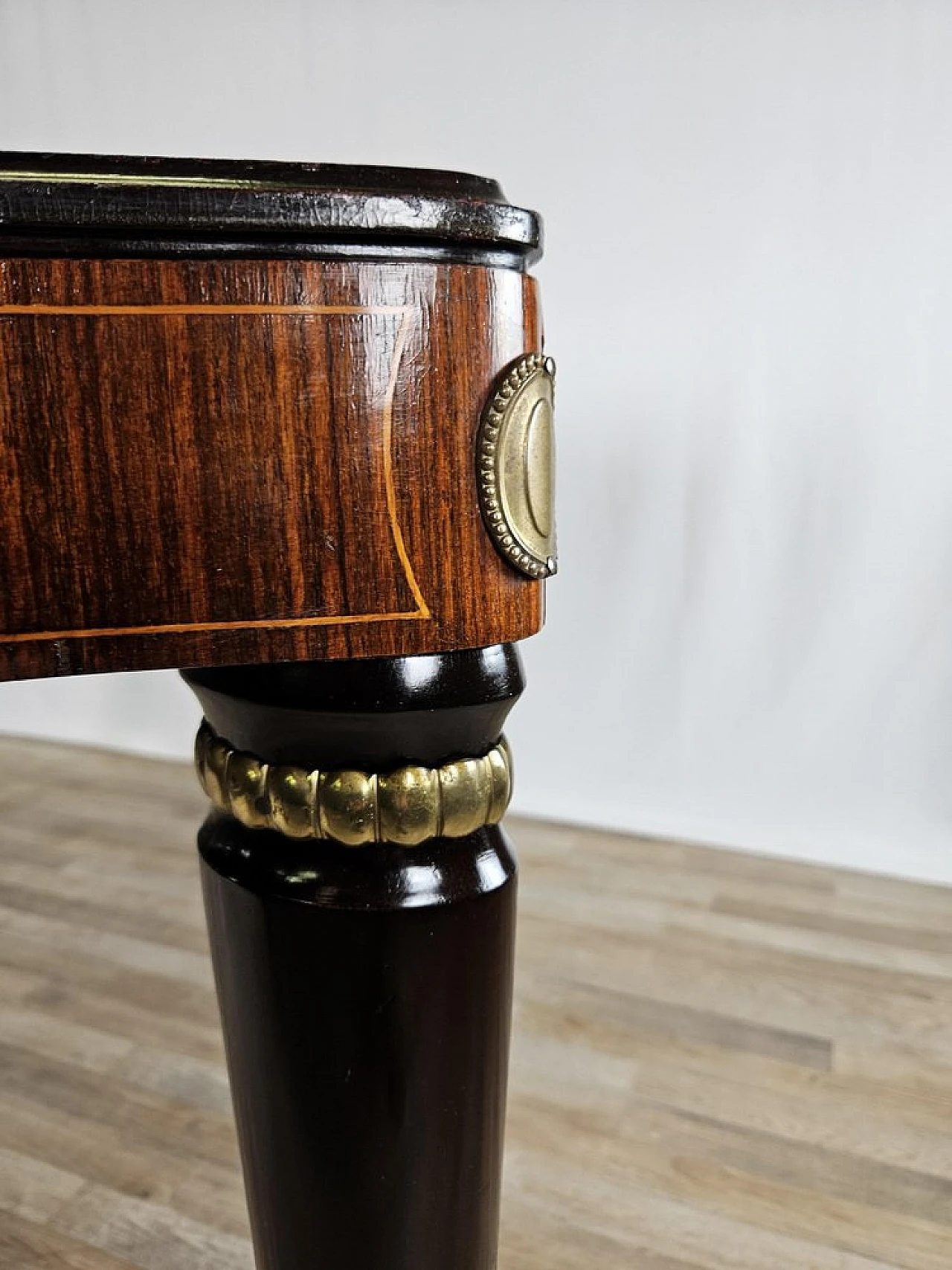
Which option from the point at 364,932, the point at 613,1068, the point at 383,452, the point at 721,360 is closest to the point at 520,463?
the point at 383,452

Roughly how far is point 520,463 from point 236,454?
12 cm

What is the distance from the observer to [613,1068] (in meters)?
1.26

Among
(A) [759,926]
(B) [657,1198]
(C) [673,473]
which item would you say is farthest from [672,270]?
(B) [657,1198]

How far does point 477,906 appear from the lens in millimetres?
524

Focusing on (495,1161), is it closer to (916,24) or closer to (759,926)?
(759,926)

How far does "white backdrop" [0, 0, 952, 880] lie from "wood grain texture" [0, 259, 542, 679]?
149cm

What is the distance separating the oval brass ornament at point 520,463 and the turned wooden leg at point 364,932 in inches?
2.3

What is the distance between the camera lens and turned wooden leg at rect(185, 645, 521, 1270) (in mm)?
494

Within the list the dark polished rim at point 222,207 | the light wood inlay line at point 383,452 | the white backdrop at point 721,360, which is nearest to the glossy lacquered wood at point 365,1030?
the light wood inlay line at point 383,452

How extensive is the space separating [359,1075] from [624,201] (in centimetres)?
166

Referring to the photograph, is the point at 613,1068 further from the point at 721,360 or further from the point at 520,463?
the point at 721,360

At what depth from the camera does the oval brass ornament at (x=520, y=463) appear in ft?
1.47

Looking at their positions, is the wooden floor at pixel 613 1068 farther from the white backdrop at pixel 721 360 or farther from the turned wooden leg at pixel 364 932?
the turned wooden leg at pixel 364 932

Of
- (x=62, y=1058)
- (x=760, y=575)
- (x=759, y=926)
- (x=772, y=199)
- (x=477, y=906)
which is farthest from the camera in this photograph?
(x=760, y=575)
